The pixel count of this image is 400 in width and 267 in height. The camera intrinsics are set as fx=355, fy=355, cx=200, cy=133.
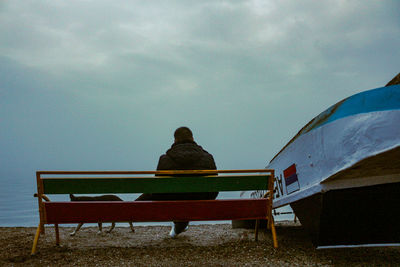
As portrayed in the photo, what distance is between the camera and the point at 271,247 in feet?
14.7

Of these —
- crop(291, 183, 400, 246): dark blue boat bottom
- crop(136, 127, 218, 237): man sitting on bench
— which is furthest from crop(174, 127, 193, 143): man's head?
crop(291, 183, 400, 246): dark blue boat bottom

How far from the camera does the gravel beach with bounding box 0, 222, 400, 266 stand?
3811 mm

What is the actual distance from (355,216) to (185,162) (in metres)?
2.27

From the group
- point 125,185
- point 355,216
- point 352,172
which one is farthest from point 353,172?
point 125,185

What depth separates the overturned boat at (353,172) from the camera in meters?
3.47

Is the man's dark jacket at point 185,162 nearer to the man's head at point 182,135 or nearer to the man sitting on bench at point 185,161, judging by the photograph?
the man sitting on bench at point 185,161

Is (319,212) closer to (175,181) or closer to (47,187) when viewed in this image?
(175,181)

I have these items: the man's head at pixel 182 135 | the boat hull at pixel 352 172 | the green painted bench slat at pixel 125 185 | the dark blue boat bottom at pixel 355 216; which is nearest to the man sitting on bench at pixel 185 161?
the man's head at pixel 182 135

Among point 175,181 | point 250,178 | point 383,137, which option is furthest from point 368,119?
point 175,181

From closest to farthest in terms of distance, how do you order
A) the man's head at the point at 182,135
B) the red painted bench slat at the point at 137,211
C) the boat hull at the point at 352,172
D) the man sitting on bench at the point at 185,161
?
the boat hull at the point at 352,172 < the red painted bench slat at the point at 137,211 < the man sitting on bench at the point at 185,161 < the man's head at the point at 182,135

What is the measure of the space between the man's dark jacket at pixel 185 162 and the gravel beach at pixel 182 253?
2.25 ft

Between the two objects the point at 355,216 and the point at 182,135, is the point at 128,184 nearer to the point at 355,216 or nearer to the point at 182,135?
the point at 182,135

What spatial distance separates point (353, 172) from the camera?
372 centimetres

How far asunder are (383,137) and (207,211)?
210 centimetres
